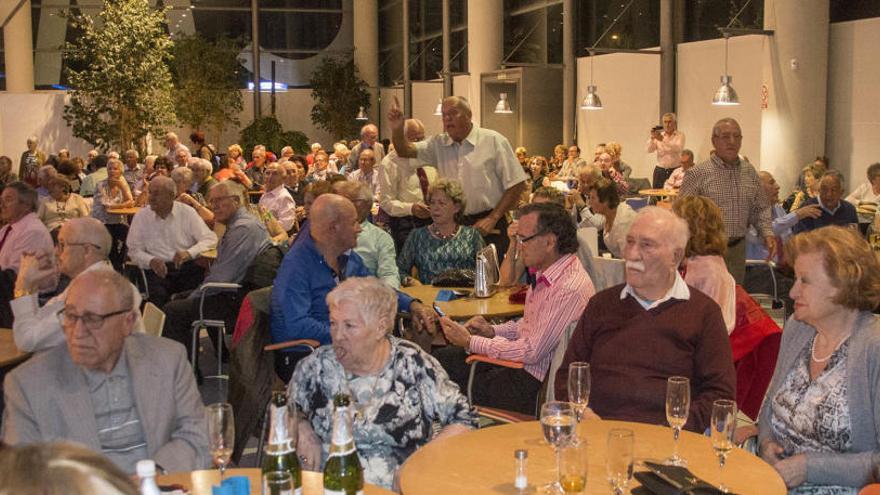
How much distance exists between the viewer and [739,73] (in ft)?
44.8

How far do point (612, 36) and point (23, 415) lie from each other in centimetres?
1506

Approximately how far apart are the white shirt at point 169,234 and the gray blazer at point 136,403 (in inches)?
205

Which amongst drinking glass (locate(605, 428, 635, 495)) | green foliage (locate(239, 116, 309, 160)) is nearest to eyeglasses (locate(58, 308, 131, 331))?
drinking glass (locate(605, 428, 635, 495))

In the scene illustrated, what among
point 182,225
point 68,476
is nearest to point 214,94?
point 182,225

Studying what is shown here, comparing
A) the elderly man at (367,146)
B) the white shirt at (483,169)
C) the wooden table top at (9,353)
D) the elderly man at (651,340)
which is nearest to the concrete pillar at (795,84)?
the elderly man at (367,146)

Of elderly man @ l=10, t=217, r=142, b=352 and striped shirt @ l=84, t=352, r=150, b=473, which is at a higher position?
elderly man @ l=10, t=217, r=142, b=352

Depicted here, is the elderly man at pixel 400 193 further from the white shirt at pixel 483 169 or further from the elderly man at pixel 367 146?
the elderly man at pixel 367 146

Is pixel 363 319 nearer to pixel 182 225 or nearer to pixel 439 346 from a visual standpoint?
pixel 439 346

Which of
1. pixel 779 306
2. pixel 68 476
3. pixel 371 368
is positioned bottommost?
pixel 779 306

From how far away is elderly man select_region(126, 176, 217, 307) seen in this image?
837 centimetres

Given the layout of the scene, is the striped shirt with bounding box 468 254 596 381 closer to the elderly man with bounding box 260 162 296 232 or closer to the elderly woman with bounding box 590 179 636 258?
the elderly woman with bounding box 590 179 636 258

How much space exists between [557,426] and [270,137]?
22.6m

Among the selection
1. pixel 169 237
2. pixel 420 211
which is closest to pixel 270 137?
pixel 169 237

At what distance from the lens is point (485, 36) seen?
1964 cm
